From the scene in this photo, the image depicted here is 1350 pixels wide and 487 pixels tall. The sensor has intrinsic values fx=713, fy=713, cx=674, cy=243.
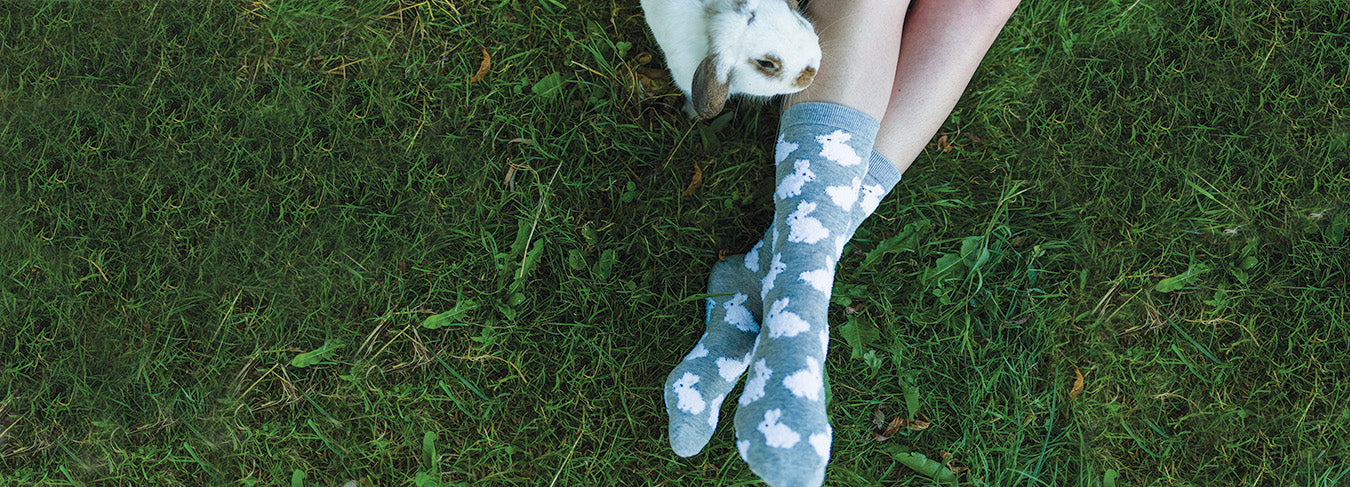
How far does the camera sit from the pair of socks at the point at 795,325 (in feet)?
5.59

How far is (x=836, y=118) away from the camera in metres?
1.87

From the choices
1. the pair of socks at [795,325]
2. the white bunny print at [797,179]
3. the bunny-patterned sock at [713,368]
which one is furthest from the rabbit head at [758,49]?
the bunny-patterned sock at [713,368]

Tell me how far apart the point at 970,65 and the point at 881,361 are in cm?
96

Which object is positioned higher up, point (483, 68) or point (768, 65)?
point (768, 65)

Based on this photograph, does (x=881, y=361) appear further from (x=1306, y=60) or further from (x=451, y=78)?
(x=1306, y=60)

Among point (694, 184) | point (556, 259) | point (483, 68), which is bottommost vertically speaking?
point (556, 259)

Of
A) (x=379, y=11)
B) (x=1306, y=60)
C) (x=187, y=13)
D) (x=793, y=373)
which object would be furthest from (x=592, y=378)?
(x=1306, y=60)

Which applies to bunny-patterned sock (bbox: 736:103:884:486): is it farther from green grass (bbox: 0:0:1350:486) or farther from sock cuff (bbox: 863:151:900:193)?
green grass (bbox: 0:0:1350:486)

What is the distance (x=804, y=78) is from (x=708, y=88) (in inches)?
10.1

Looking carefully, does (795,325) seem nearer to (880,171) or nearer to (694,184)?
(880,171)

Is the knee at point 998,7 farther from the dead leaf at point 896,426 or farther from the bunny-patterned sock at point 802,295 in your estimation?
the dead leaf at point 896,426

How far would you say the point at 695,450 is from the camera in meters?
2.04

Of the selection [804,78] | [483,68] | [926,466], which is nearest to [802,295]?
[804,78]

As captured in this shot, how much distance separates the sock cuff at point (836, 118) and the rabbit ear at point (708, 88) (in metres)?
0.21
